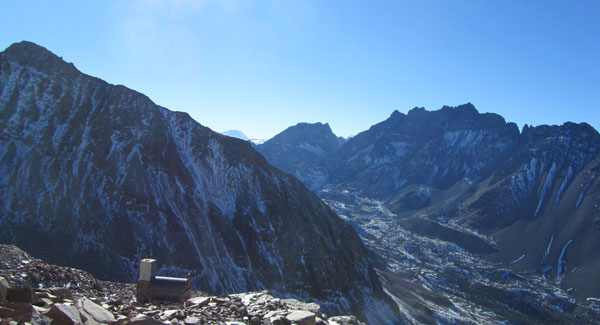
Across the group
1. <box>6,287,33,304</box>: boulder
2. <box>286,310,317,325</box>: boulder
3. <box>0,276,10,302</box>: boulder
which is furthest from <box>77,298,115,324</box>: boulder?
<box>286,310,317,325</box>: boulder

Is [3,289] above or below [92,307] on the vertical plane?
above

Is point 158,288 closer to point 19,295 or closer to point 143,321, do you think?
point 19,295

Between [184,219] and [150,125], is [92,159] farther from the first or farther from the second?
[184,219]

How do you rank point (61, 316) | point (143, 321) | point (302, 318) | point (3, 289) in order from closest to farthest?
point (61, 316) → point (143, 321) → point (3, 289) → point (302, 318)

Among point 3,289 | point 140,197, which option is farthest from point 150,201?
point 3,289

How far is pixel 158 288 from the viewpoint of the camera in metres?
31.6

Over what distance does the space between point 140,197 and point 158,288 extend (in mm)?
46070

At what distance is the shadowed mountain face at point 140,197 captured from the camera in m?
62.9

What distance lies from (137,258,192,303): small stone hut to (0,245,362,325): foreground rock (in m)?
1.28

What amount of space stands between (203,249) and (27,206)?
3194cm

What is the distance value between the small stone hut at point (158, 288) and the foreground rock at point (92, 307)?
128 cm

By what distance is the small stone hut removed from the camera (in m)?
31.3

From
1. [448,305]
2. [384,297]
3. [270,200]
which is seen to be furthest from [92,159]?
[448,305]

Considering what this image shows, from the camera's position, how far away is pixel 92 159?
7231 cm
